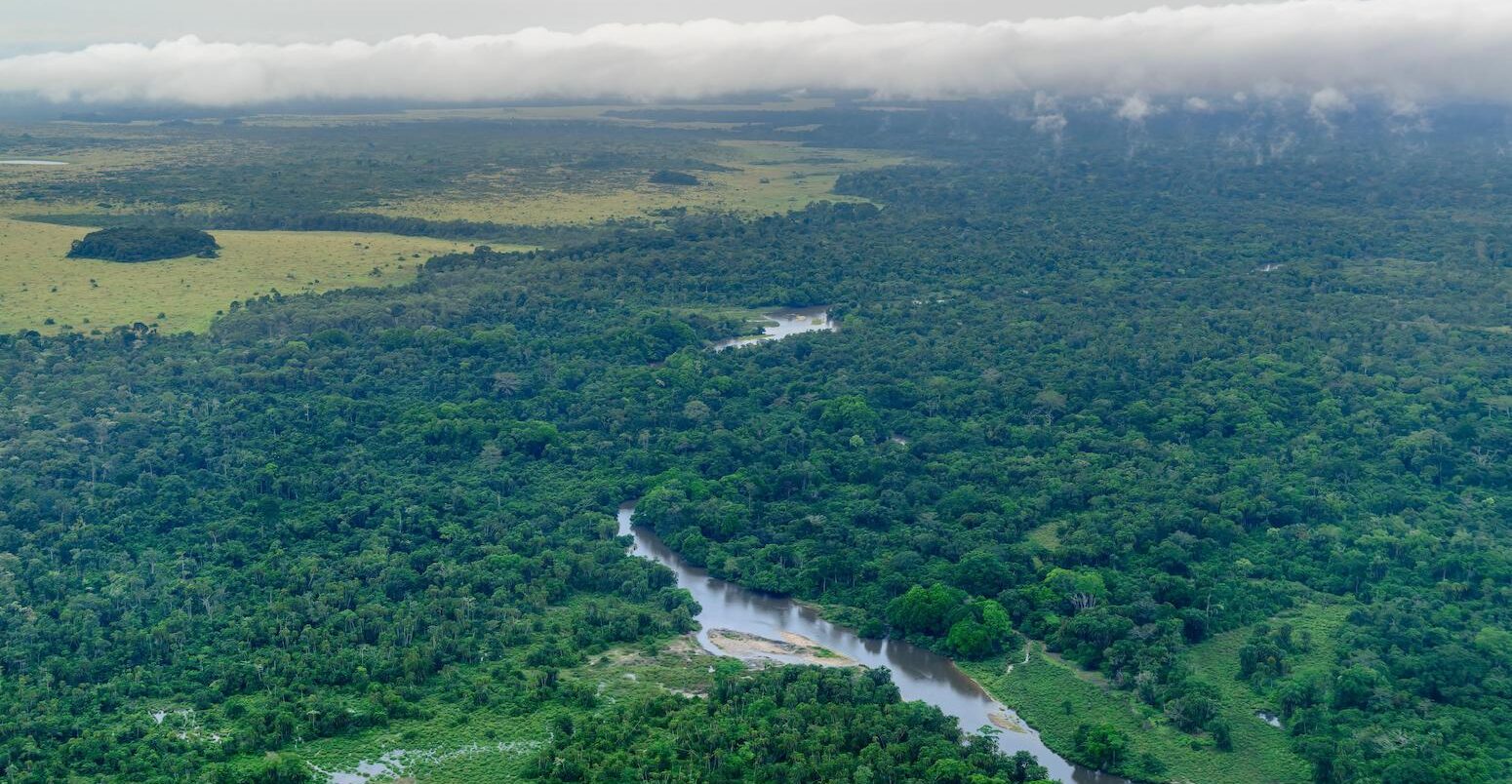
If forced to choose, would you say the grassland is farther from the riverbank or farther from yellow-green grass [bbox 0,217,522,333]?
yellow-green grass [bbox 0,217,522,333]

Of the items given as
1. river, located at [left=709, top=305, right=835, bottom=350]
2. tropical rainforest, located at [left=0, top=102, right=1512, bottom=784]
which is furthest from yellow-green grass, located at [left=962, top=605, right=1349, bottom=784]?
river, located at [left=709, top=305, right=835, bottom=350]

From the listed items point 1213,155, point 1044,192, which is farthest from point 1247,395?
point 1213,155

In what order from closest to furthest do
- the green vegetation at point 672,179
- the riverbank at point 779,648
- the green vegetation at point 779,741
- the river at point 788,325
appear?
1. the green vegetation at point 779,741
2. the riverbank at point 779,648
3. the river at point 788,325
4. the green vegetation at point 672,179

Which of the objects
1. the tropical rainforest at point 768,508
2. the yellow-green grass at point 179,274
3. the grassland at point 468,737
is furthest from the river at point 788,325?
the grassland at point 468,737

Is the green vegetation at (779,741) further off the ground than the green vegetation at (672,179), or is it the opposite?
the green vegetation at (672,179)

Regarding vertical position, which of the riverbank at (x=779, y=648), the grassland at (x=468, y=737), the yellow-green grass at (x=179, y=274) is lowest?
the riverbank at (x=779, y=648)

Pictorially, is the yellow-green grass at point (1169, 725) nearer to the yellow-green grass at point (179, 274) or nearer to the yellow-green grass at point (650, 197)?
the yellow-green grass at point (179, 274)
